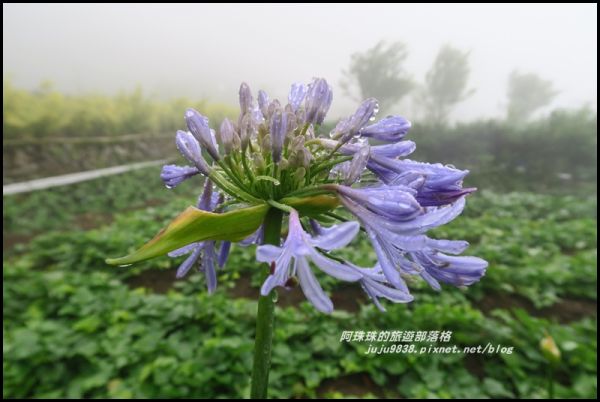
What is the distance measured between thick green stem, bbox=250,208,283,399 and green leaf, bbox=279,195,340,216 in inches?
2.0

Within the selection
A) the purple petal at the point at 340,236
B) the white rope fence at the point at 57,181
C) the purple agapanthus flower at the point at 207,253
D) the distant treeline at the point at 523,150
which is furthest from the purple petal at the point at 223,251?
the distant treeline at the point at 523,150

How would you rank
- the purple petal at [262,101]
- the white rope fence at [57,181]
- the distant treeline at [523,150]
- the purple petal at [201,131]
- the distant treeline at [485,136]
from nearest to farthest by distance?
the purple petal at [201,131] → the purple petal at [262,101] → the white rope fence at [57,181] → the distant treeline at [485,136] → the distant treeline at [523,150]

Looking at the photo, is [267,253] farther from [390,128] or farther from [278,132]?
[390,128]

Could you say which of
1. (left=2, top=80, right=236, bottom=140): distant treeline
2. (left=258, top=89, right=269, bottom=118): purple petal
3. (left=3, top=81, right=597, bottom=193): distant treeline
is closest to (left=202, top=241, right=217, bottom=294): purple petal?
(left=258, top=89, right=269, bottom=118): purple petal

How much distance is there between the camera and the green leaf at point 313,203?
0.77 m

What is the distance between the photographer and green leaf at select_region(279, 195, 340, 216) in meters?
0.77

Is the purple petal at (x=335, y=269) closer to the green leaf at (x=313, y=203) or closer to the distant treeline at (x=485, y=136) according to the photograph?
the green leaf at (x=313, y=203)

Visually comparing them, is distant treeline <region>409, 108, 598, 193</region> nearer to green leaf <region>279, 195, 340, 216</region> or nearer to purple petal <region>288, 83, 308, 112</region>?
purple petal <region>288, 83, 308, 112</region>

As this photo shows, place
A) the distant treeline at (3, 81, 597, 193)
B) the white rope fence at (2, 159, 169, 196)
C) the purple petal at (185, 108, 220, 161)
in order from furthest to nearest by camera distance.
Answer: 1. the distant treeline at (3, 81, 597, 193)
2. the white rope fence at (2, 159, 169, 196)
3. the purple petal at (185, 108, 220, 161)

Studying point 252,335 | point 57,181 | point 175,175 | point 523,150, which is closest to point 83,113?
point 57,181

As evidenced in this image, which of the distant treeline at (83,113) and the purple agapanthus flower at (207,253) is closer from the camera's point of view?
the purple agapanthus flower at (207,253)

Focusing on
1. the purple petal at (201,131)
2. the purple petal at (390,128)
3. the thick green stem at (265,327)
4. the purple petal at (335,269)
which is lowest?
the thick green stem at (265,327)

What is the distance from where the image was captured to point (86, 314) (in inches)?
123

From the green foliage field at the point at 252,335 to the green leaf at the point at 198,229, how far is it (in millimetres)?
1835
